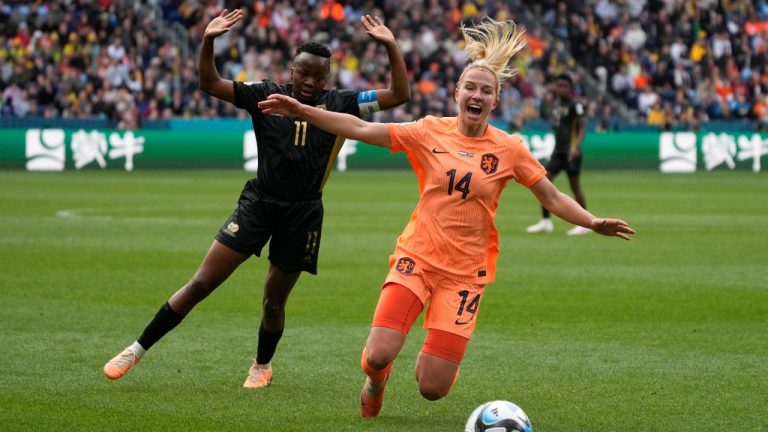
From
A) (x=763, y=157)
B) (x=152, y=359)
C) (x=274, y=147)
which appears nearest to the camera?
(x=274, y=147)

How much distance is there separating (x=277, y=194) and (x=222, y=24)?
45.3 inches

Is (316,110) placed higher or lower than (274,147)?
higher

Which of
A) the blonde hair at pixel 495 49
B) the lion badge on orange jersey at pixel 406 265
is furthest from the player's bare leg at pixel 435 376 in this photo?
the blonde hair at pixel 495 49

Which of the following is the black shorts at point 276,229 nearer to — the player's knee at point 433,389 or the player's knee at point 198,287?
the player's knee at point 198,287

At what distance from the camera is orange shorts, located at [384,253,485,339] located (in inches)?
290

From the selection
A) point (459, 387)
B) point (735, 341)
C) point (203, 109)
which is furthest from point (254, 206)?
Result: point (203, 109)

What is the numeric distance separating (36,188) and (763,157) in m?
19.5

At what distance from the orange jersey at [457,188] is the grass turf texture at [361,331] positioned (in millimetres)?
957

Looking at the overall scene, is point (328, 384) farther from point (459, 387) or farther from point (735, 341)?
point (735, 341)

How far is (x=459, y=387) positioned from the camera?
8.51 metres

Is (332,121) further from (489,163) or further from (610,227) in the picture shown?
(610,227)

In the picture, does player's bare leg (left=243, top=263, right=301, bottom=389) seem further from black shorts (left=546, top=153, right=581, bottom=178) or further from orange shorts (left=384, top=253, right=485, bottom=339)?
black shorts (left=546, top=153, right=581, bottom=178)

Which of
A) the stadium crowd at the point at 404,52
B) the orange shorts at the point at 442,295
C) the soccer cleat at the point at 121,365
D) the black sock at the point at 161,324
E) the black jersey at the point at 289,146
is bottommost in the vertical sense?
the stadium crowd at the point at 404,52

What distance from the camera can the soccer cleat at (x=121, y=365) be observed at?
8.19 m
